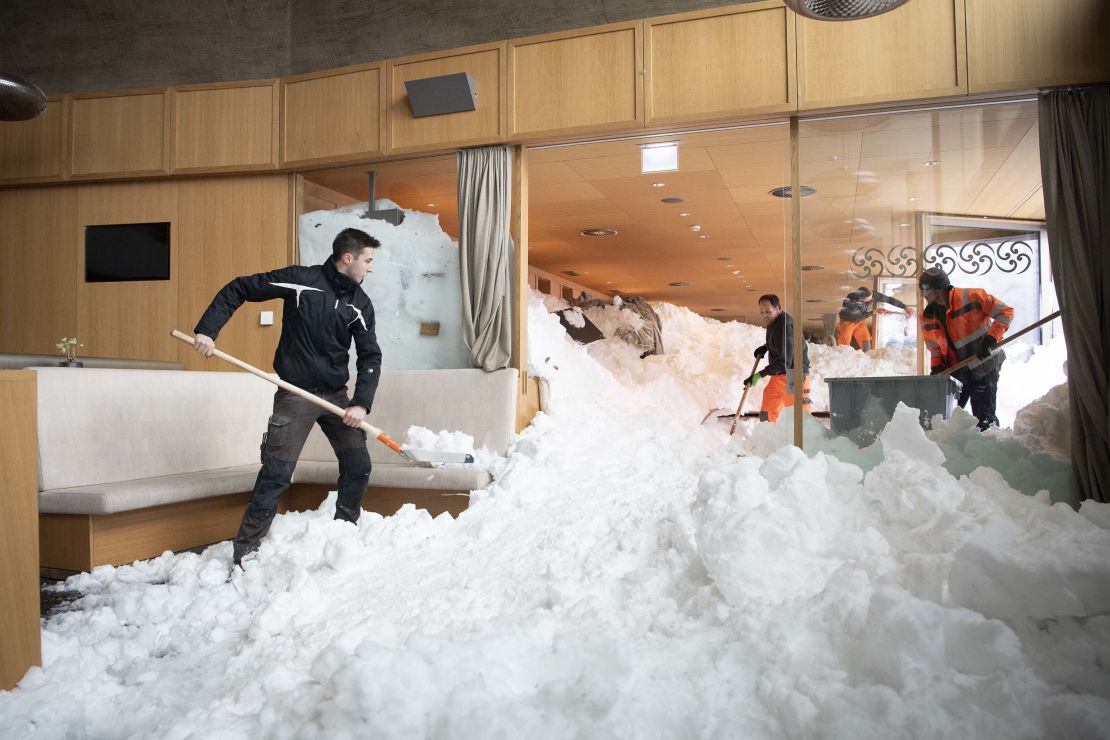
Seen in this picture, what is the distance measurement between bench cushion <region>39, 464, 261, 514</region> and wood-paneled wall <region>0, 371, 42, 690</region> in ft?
4.30

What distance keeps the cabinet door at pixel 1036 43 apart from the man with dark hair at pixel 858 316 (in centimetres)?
125

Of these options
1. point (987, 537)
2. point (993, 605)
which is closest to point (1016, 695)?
point (993, 605)

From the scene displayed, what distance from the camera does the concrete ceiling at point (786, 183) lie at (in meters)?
4.31

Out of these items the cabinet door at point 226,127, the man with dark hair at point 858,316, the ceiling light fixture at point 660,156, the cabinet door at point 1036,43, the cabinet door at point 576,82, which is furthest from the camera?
the cabinet door at point 226,127

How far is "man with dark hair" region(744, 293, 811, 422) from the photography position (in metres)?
4.67

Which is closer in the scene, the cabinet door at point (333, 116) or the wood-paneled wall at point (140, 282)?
the cabinet door at point (333, 116)

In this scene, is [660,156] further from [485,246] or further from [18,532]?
[18,532]

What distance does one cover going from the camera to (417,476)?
412 cm

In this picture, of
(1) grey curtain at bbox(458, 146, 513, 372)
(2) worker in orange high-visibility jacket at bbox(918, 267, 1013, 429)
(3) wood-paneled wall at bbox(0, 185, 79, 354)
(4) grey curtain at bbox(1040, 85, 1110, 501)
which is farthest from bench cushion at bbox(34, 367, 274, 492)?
(4) grey curtain at bbox(1040, 85, 1110, 501)

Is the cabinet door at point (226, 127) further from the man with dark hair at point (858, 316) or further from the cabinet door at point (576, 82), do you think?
the man with dark hair at point (858, 316)

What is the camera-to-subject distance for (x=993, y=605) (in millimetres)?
1888

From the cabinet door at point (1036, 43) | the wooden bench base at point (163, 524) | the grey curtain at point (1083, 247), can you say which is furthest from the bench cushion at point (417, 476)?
the cabinet door at point (1036, 43)

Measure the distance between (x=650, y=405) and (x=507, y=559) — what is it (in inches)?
150

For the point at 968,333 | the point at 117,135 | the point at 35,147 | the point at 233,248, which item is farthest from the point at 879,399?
the point at 35,147
